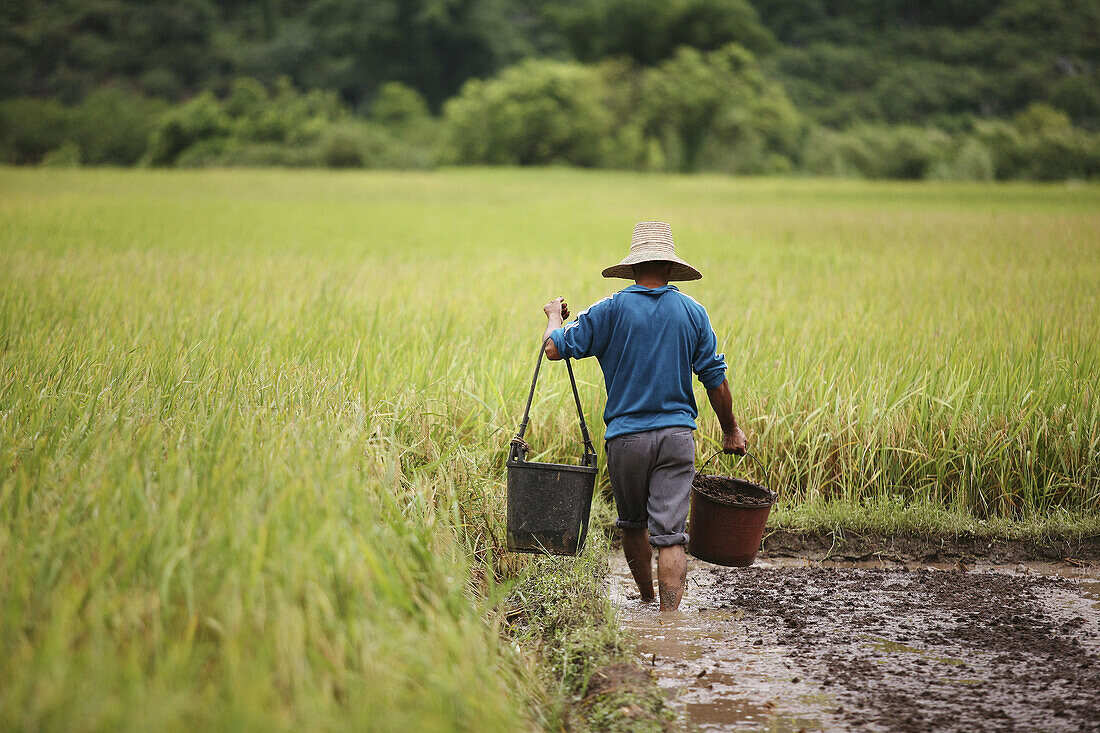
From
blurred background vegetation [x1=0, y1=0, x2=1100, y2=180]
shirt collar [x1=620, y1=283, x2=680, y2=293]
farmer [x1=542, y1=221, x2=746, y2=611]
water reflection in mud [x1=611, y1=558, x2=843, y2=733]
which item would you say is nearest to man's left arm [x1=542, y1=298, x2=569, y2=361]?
farmer [x1=542, y1=221, x2=746, y2=611]

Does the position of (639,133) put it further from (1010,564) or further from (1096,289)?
(1010,564)

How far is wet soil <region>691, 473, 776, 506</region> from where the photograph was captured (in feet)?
11.6

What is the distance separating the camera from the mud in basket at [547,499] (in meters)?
2.98

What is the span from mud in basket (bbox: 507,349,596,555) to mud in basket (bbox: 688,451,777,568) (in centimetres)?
58

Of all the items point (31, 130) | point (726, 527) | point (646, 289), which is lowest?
point (726, 527)

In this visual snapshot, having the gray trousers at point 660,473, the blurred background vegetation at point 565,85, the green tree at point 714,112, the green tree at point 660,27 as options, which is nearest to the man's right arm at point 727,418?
the gray trousers at point 660,473

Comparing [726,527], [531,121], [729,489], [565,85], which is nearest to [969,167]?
[565,85]

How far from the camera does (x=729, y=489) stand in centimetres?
369

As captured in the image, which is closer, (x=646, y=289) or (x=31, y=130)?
(x=646, y=289)

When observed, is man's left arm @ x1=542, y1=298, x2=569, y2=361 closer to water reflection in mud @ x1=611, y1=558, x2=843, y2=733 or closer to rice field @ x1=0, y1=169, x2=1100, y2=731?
rice field @ x1=0, y1=169, x2=1100, y2=731

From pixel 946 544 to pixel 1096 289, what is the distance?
4.82 metres

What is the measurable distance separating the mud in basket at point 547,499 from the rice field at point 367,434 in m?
0.24

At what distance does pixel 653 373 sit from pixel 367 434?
117 centimetres

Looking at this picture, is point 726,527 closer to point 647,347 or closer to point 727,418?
point 727,418
